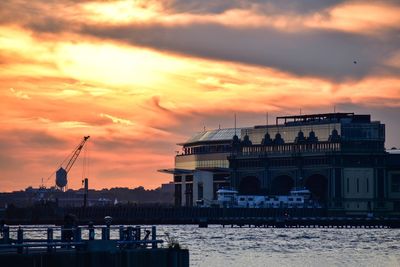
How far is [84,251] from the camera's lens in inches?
2719

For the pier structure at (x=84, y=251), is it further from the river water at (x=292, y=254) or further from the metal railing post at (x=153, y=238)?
the river water at (x=292, y=254)

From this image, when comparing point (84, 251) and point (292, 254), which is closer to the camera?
point (84, 251)

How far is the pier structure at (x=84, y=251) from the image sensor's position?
65812 mm

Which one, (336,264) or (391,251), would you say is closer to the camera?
(336,264)

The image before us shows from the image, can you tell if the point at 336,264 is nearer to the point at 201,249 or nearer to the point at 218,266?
the point at 218,266

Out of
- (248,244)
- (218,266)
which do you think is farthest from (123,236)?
(248,244)

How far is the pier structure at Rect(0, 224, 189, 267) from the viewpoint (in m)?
65.8

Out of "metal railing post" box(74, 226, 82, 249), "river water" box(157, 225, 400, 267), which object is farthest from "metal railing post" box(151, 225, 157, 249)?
"river water" box(157, 225, 400, 267)

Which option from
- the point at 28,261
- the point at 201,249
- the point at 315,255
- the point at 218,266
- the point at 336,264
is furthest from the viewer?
the point at 201,249

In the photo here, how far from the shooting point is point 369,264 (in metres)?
139

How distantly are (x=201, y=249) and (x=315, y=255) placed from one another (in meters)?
17.5

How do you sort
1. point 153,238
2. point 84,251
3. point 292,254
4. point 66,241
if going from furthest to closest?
1. point 292,254
2. point 153,238
3. point 84,251
4. point 66,241

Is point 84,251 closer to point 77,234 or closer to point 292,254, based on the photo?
point 77,234

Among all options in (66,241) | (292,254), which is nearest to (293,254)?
(292,254)
